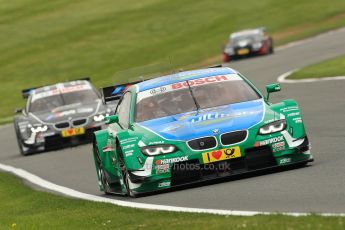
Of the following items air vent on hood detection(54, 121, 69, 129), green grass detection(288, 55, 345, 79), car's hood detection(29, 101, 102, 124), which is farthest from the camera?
green grass detection(288, 55, 345, 79)

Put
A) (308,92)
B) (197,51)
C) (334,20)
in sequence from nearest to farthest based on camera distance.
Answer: (308,92)
(197,51)
(334,20)

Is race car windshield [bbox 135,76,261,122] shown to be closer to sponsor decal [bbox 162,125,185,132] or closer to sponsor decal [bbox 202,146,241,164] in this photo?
sponsor decal [bbox 162,125,185,132]

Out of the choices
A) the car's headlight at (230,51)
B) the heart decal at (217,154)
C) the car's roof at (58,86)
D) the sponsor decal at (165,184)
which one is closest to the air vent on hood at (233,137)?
the heart decal at (217,154)

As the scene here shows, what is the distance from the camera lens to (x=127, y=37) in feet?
180

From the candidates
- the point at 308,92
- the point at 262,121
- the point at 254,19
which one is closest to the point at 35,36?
the point at 254,19

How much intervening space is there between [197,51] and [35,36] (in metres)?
13.4

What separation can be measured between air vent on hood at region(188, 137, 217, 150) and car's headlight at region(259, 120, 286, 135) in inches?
19.7

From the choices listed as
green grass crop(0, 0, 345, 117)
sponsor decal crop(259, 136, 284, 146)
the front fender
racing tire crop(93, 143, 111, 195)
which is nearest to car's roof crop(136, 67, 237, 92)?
racing tire crop(93, 143, 111, 195)

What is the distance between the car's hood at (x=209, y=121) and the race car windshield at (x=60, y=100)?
10.5 m

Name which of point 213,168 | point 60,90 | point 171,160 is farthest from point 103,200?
point 60,90

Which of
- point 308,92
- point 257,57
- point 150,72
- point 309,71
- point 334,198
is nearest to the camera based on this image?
point 334,198

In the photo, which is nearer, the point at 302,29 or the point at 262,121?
the point at 262,121

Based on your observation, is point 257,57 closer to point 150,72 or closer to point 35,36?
point 35,36

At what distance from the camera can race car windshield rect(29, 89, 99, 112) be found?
21.7 meters
